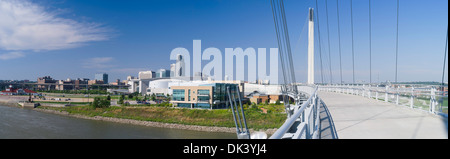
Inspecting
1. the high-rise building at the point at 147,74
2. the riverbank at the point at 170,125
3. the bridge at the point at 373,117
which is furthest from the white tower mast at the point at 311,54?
the high-rise building at the point at 147,74

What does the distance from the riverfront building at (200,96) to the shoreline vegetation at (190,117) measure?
8.67ft

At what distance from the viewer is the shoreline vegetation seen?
27.5 meters

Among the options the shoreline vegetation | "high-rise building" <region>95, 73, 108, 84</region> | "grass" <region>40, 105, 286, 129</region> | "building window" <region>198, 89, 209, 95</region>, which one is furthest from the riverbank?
"high-rise building" <region>95, 73, 108, 84</region>

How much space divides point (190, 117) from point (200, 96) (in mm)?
5463

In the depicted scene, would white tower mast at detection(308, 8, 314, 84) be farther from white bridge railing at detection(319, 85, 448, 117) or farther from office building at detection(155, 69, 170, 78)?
office building at detection(155, 69, 170, 78)

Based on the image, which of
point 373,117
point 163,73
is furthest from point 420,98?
point 163,73

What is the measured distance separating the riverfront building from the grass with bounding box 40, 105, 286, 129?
2.66 meters

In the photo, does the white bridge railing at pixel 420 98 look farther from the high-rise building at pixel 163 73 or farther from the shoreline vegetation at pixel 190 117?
the high-rise building at pixel 163 73

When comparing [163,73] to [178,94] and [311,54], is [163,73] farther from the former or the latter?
[311,54]

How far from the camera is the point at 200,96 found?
3747 centimetres

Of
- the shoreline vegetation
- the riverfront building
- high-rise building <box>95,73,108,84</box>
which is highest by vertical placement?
high-rise building <box>95,73,108,84</box>
